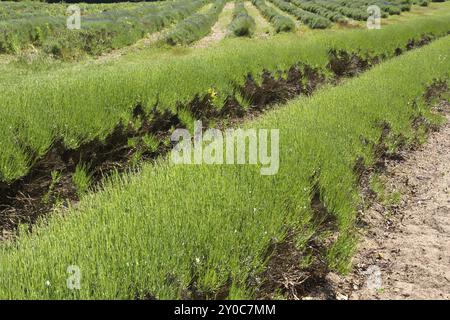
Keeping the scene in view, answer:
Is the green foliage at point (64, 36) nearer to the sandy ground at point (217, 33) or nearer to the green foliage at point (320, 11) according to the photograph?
the sandy ground at point (217, 33)

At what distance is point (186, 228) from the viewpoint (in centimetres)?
229

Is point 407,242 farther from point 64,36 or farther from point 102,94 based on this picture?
point 64,36

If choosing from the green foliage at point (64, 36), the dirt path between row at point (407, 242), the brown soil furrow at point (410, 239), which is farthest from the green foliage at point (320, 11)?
the dirt path between row at point (407, 242)

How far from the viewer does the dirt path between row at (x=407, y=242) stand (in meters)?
2.87

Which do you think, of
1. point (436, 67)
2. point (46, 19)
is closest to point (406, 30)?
point (436, 67)

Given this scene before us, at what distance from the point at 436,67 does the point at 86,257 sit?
8.91 meters

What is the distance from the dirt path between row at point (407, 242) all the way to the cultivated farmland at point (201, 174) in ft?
0.46

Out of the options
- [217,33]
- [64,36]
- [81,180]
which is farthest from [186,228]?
[217,33]

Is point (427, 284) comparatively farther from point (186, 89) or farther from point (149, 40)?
point (149, 40)

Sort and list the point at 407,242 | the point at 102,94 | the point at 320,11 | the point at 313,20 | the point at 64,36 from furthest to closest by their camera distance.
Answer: the point at 320,11
the point at 313,20
the point at 64,36
the point at 102,94
the point at 407,242

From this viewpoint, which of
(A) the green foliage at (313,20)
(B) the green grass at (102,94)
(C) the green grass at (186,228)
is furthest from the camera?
(A) the green foliage at (313,20)

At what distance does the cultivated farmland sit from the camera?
207 cm

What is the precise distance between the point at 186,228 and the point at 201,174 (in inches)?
27.4

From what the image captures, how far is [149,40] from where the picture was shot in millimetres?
17109
